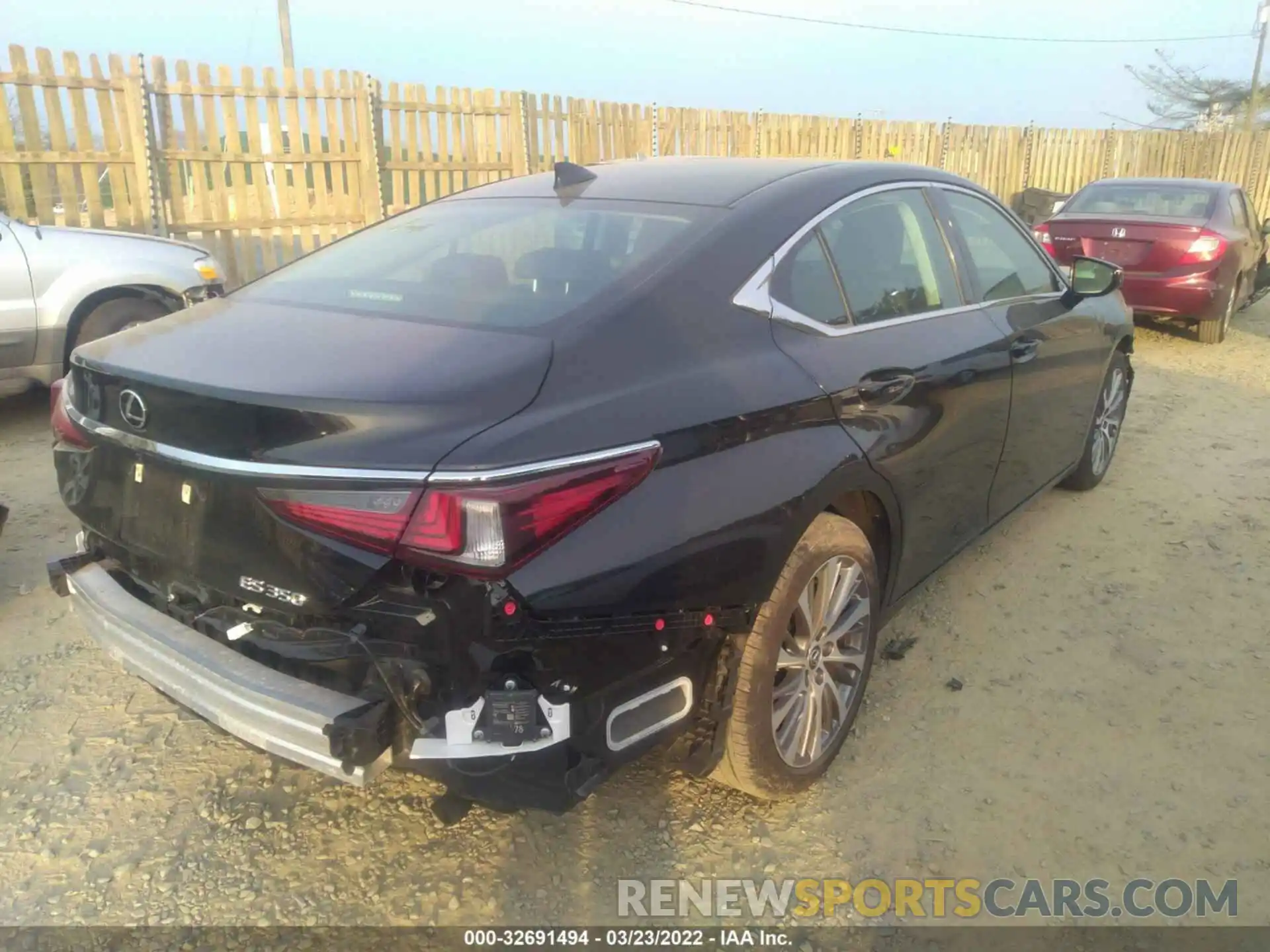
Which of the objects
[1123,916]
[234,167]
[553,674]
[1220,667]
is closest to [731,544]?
[553,674]

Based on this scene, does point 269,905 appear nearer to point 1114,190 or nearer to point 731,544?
point 731,544

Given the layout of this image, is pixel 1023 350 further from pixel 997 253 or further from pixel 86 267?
pixel 86 267

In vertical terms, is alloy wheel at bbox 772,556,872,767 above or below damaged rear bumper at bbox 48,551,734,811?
below

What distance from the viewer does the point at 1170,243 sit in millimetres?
8312

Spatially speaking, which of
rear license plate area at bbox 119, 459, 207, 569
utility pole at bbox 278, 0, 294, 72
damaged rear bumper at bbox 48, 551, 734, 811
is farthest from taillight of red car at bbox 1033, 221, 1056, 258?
utility pole at bbox 278, 0, 294, 72

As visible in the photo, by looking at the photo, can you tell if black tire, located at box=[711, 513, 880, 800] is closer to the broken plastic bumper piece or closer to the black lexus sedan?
the black lexus sedan

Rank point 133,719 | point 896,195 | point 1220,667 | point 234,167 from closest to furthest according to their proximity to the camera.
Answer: point 133,719 < point 896,195 < point 1220,667 < point 234,167

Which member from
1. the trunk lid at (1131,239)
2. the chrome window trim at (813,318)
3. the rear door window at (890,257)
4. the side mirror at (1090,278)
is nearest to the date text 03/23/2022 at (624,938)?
the chrome window trim at (813,318)

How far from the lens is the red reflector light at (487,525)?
177cm

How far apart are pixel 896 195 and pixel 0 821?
3.24m

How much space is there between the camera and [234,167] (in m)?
9.05

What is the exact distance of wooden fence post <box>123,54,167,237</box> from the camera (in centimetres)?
829

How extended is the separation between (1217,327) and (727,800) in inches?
337

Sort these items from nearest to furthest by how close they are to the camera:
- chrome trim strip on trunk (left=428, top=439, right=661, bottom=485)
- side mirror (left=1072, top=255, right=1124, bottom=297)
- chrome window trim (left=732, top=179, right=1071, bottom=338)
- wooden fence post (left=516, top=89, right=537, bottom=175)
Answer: chrome trim strip on trunk (left=428, top=439, right=661, bottom=485) → chrome window trim (left=732, top=179, right=1071, bottom=338) → side mirror (left=1072, top=255, right=1124, bottom=297) → wooden fence post (left=516, top=89, right=537, bottom=175)
